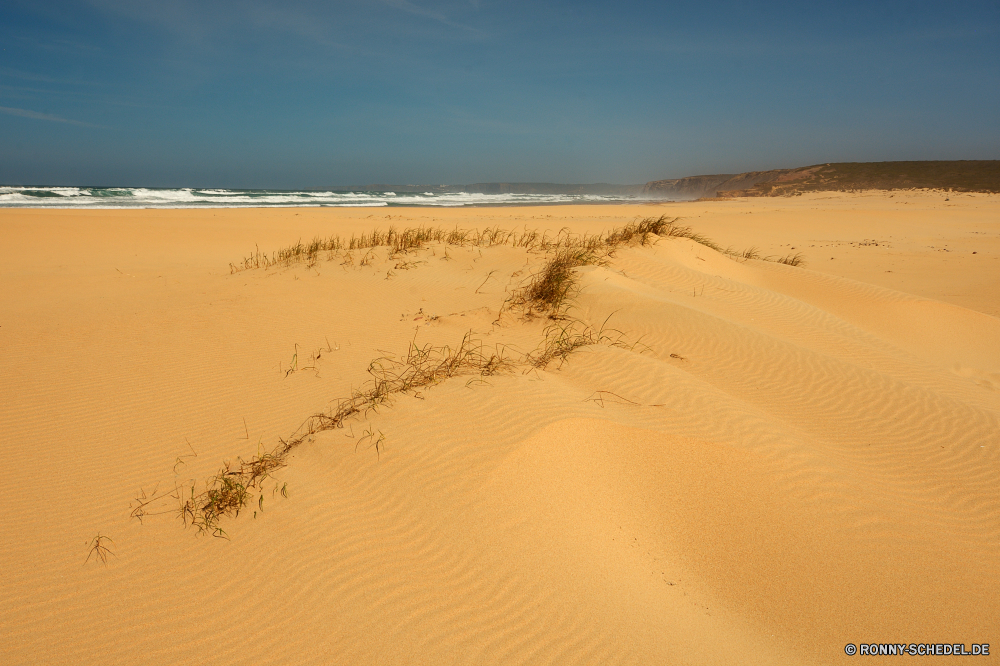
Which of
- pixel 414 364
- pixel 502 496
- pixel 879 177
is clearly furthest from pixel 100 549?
pixel 879 177

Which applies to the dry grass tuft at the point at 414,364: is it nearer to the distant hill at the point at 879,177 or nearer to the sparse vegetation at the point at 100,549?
the sparse vegetation at the point at 100,549

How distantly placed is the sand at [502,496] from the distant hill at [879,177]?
44.2 meters

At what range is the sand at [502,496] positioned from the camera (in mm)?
2314

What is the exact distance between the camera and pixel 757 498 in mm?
3086

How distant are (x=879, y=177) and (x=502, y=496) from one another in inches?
2071

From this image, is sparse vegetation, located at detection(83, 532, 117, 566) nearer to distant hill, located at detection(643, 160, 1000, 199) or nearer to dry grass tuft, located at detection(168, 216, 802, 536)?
dry grass tuft, located at detection(168, 216, 802, 536)

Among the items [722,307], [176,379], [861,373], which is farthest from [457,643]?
[722,307]

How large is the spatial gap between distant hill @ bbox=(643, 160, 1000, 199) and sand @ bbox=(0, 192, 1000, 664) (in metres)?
44.2

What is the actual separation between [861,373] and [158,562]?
566 cm

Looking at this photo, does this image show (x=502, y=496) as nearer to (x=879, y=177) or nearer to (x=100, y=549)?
(x=100, y=549)

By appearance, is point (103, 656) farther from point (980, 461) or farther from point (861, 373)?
point (861, 373)

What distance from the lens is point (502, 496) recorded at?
2.92m

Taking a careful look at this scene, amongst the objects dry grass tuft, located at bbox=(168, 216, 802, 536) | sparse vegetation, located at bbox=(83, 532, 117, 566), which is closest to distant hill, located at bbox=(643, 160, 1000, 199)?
dry grass tuft, located at bbox=(168, 216, 802, 536)

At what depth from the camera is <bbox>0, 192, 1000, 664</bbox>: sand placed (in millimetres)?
2314
